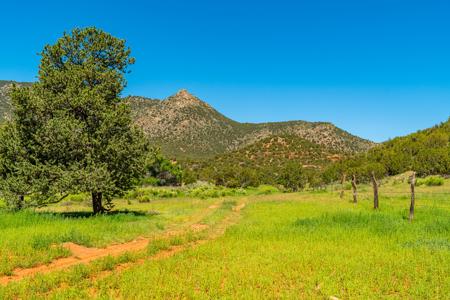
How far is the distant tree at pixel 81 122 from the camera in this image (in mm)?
23016

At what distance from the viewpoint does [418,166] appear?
74.4 metres

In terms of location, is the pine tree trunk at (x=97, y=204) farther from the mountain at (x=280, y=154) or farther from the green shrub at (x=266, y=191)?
the mountain at (x=280, y=154)

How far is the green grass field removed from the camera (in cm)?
906

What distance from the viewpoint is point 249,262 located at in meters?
12.0

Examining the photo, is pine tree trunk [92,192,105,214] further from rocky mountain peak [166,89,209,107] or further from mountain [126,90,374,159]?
rocky mountain peak [166,89,209,107]

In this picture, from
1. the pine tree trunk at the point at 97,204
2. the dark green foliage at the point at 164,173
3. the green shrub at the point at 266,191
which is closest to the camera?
the pine tree trunk at the point at 97,204

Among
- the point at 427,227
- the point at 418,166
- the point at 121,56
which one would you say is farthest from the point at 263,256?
A: the point at 418,166

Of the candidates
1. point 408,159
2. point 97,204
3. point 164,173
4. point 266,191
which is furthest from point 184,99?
point 97,204

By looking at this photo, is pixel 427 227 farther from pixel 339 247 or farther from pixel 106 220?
pixel 106 220

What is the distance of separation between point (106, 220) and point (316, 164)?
363ft

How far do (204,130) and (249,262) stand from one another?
5368 inches

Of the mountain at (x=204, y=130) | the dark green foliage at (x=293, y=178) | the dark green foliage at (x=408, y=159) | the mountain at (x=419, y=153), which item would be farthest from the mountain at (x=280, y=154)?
the dark green foliage at (x=293, y=178)

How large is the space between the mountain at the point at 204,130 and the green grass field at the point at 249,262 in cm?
11270

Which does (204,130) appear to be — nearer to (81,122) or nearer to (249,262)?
(81,122)
